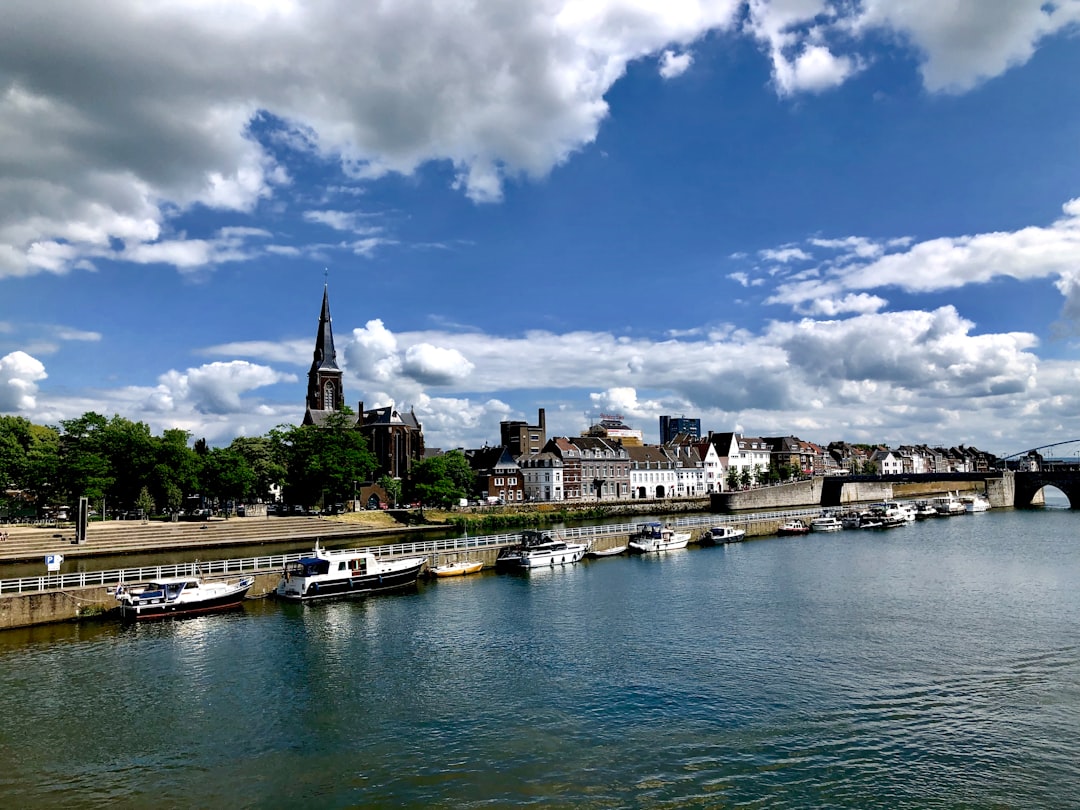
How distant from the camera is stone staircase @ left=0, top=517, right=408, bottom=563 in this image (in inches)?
2800

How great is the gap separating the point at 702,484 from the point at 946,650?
13529cm

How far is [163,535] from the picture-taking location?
80250mm

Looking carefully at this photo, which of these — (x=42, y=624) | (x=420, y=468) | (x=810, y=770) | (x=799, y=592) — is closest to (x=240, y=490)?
(x=420, y=468)

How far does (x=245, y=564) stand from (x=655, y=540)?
39211 millimetres

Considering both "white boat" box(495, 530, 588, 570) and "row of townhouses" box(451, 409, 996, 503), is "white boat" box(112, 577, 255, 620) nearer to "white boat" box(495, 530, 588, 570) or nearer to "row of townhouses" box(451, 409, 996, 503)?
"white boat" box(495, 530, 588, 570)

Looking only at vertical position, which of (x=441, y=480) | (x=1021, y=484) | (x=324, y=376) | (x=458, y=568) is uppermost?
(x=324, y=376)

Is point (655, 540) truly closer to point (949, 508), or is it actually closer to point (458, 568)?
point (458, 568)

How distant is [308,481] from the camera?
4200 inches

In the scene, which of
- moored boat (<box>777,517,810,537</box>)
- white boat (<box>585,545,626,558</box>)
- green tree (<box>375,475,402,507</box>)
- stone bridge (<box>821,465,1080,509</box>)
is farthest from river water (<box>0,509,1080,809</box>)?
stone bridge (<box>821,465,1080,509</box>)

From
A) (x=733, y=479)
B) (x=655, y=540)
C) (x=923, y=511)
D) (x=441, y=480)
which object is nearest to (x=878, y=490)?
(x=733, y=479)

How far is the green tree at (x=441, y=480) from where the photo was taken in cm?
11069

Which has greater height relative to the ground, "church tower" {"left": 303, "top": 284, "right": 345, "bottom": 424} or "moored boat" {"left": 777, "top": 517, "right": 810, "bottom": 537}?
"church tower" {"left": 303, "top": 284, "right": 345, "bottom": 424}

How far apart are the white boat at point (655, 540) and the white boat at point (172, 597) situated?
40.2 m

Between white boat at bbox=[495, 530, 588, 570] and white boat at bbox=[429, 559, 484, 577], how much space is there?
8.80 feet
